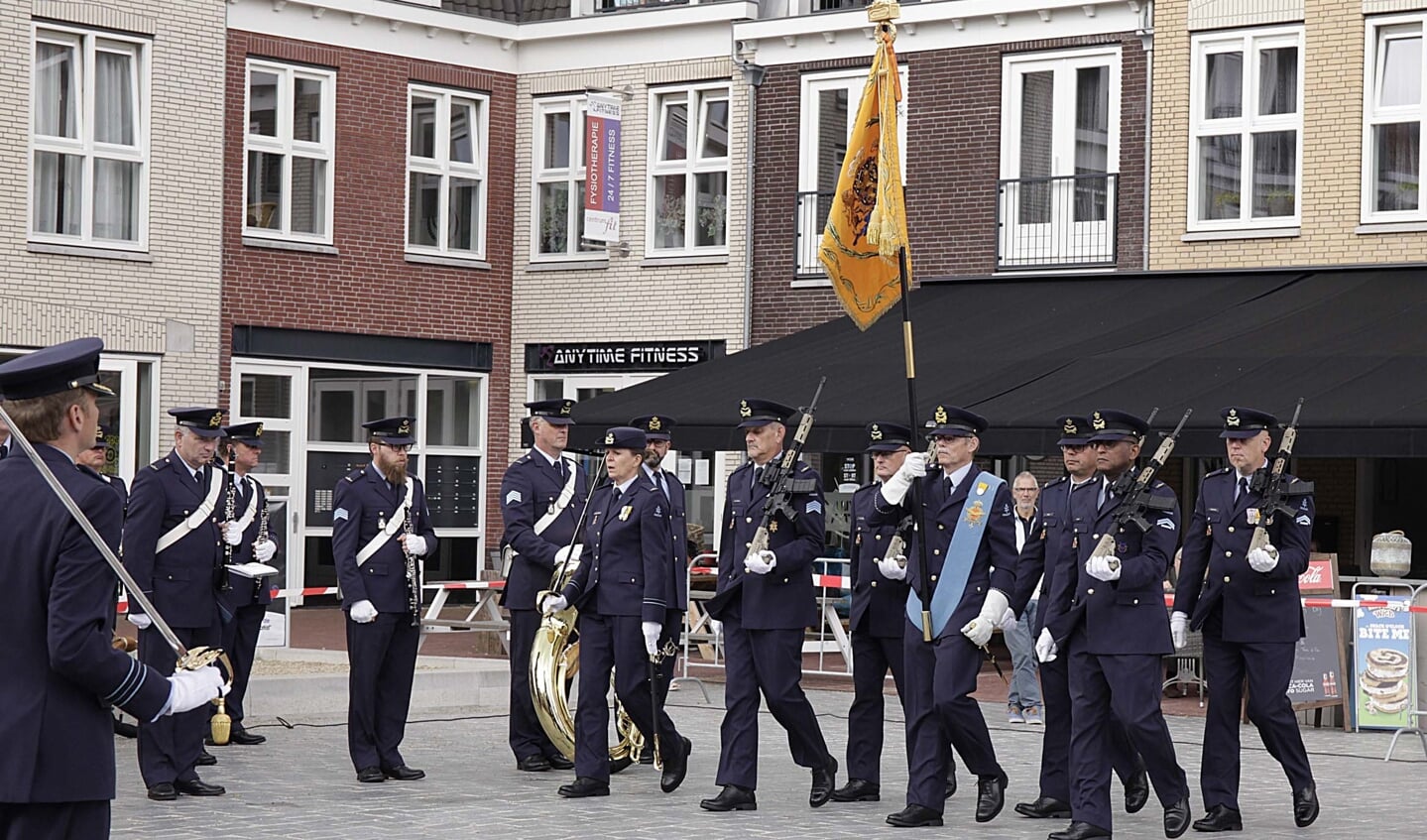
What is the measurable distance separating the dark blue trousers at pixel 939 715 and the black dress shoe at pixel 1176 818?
96 cm

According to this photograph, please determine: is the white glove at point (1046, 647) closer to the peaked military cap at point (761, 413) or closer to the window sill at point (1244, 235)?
the peaked military cap at point (761, 413)

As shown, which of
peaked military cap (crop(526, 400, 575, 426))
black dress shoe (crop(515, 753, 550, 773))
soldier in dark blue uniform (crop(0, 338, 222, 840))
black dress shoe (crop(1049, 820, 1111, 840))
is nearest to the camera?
soldier in dark blue uniform (crop(0, 338, 222, 840))

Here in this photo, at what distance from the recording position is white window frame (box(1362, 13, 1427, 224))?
20.9 meters

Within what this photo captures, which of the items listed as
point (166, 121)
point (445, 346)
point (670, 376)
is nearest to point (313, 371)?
point (445, 346)

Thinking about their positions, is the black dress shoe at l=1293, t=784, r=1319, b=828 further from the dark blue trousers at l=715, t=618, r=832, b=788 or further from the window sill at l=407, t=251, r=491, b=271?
the window sill at l=407, t=251, r=491, b=271

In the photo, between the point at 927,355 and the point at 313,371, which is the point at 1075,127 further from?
the point at 313,371

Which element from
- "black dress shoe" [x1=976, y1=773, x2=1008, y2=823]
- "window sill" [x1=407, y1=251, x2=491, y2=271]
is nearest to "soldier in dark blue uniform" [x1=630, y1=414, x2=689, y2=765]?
"black dress shoe" [x1=976, y1=773, x2=1008, y2=823]

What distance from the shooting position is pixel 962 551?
1056cm

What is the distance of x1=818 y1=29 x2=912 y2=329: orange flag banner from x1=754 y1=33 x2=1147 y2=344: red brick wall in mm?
10264

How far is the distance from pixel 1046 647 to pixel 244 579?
5.34 meters

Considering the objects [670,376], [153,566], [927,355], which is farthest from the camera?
[670,376]

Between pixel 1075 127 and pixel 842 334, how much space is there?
3.47 metres

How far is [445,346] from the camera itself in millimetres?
26594

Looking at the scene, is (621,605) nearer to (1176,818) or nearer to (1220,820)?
(1176,818)
